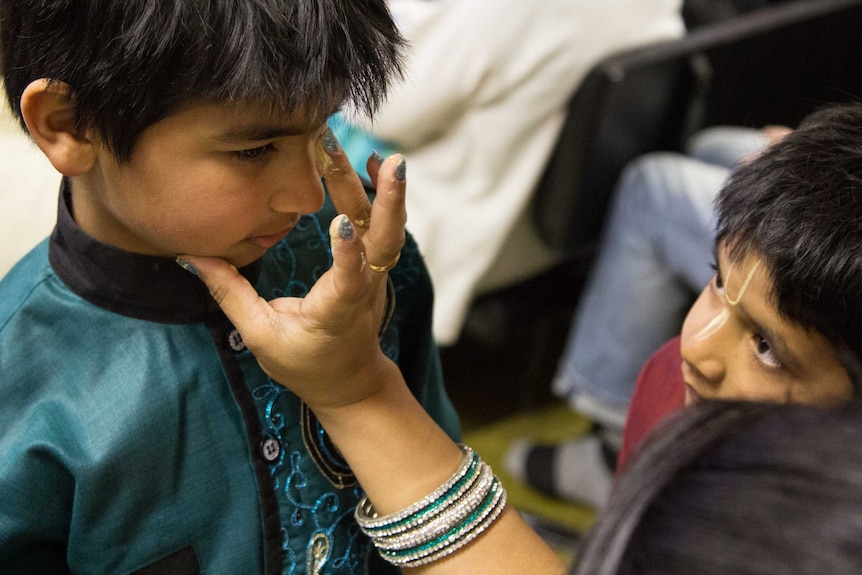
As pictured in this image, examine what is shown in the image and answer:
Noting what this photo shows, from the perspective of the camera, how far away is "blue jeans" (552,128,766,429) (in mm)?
1532

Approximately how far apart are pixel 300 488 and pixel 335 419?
0.09 meters

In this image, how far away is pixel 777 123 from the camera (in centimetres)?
177

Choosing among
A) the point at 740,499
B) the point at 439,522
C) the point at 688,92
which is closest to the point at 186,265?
the point at 439,522

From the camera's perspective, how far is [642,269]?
1607mm

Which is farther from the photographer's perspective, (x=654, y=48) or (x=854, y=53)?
(x=854, y=53)

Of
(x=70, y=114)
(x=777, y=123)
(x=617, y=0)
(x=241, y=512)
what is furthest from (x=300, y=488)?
(x=777, y=123)

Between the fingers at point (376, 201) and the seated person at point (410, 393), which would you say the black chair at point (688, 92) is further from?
the fingers at point (376, 201)

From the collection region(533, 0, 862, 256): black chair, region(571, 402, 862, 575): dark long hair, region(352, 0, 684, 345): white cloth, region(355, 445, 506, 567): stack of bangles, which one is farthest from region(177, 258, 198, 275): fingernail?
region(533, 0, 862, 256): black chair

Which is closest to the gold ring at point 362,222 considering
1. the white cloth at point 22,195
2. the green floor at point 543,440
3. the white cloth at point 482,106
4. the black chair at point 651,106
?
the white cloth at point 22,195

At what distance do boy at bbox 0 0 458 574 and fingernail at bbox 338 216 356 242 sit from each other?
0.17 ft

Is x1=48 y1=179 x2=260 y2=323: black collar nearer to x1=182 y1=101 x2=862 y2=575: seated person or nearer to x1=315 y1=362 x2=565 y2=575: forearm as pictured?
x1=182 y1=101 x2=862 y2=575: seated person

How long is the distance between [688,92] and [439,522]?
1.18 meters

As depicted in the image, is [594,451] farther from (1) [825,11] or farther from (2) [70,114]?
(2) [70,114]

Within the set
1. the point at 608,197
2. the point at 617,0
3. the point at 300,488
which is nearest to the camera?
the point at 300,488
